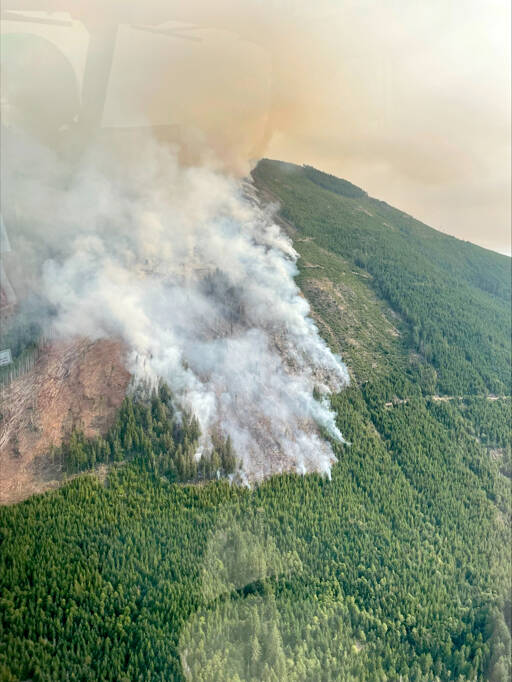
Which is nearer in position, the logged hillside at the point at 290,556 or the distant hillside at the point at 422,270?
the logged hillside at the point at 290,556

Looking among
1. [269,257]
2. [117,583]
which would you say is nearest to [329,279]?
[269,257]

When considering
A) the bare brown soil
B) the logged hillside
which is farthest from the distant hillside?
the bare brown soil

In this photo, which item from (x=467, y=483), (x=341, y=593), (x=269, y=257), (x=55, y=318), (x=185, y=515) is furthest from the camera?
(x=269, y=257)

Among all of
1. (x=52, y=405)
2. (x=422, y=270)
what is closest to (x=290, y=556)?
(x=52, y=405)

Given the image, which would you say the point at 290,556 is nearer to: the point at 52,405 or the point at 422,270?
the point at 52,405

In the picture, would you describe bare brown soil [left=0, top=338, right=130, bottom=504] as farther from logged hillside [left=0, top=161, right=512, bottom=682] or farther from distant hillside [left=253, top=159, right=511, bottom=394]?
distant hillside [left=253, top=159, right=511, bottom=394]

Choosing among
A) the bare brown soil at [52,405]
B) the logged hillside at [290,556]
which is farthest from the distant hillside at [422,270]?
the bare brown soil at [52,405]

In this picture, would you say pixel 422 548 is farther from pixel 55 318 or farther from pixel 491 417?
pixel 55 318

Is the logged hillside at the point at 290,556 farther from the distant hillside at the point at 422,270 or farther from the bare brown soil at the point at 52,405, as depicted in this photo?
the distant hillside at the point at 422,270
